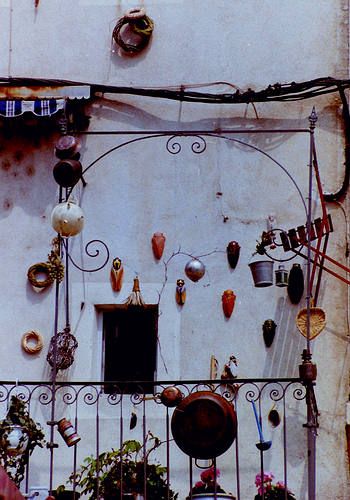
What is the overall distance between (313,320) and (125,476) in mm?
2111

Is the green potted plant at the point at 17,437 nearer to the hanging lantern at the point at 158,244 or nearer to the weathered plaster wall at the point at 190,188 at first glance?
the weathered plaster wall at the point at 190,188

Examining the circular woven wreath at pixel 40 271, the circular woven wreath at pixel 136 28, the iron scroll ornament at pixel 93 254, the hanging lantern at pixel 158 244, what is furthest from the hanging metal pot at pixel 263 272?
the circular woven wreath at pixel 136 28

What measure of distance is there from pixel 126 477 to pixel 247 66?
413cm

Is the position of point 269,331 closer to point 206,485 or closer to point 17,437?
point 206,485

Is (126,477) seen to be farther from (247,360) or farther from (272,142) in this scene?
(272,142)

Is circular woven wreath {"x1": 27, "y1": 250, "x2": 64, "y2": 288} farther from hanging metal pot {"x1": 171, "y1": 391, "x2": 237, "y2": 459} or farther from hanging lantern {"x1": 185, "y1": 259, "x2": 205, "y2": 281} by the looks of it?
hanging metal pot {"x1": 171, "y1": 391, "x2": 237, "y2": 459}

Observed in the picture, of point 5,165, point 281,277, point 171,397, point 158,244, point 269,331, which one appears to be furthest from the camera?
point 5,165

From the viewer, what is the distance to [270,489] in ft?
23.4

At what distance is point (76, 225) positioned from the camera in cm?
682

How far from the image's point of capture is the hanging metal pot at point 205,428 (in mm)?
6699

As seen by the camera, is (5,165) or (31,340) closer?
(31,340)

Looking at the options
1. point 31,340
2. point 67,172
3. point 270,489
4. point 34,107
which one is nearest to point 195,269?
point 67,172

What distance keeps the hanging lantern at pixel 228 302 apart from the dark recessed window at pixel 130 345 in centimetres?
67

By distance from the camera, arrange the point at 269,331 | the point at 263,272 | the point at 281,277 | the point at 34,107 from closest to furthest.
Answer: the point at 263,272 → the point at 281,277 → the point at 269,331 → the point at 34,107
